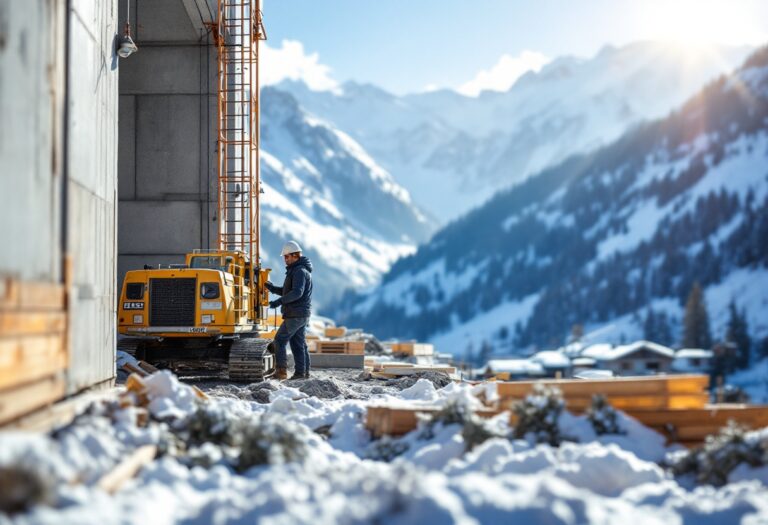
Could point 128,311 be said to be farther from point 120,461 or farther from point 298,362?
point 120,461

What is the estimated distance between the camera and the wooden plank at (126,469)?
15.4 ft

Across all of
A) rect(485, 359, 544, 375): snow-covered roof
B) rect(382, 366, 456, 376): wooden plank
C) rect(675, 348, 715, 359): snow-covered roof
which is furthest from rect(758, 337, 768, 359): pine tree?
rect(382, 366, 456, 376): wooden plank

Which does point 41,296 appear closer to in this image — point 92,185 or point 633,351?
point 92,185

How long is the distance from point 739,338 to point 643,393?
326ft

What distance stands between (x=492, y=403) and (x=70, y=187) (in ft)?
12.7

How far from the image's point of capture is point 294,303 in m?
13.4

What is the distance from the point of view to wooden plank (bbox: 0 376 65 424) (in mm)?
4996

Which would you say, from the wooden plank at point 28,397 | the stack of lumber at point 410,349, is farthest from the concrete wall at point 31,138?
the stack of lumber at point 410,349

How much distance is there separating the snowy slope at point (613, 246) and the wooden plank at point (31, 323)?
110454mm

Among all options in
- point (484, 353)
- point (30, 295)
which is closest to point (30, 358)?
point (30, 295)

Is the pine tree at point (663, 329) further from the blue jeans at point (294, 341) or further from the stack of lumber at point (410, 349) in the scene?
the blue jeans at point (294, 341)

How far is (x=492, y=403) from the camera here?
7551mm

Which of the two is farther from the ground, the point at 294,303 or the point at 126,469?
the point at 294,303

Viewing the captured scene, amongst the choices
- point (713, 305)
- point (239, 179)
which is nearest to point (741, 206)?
point (713, 305)
